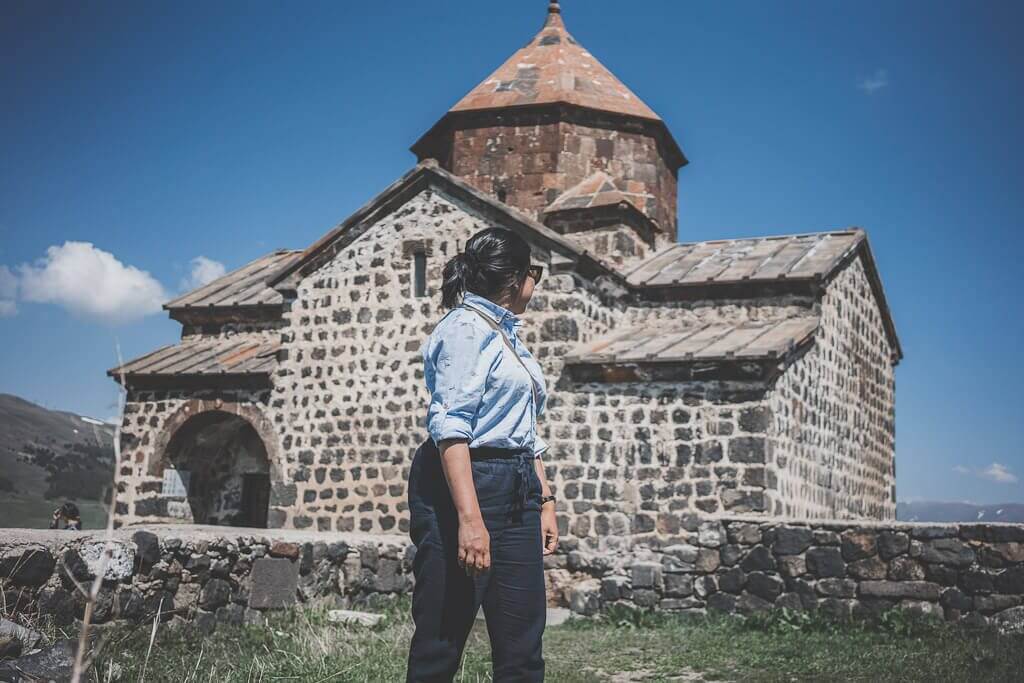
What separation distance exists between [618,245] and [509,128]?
8.26 ft

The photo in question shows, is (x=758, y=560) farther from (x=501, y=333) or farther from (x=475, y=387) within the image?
(x=475, y=387)

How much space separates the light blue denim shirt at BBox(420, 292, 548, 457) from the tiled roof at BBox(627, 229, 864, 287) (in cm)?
768

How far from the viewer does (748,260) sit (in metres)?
10.7

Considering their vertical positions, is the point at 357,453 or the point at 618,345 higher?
the point at 618,345

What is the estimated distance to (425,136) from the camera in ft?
42.9

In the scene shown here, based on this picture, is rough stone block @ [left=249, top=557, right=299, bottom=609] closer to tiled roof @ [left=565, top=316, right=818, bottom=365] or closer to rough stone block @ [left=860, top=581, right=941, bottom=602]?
tiled roof @ [left=565, top=316, right=818, bottom=365]

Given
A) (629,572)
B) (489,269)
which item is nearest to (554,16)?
(629,572)

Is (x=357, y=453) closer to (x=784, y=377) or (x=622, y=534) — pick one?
(x=622, y=534)

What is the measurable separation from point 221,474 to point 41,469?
5.09 meters

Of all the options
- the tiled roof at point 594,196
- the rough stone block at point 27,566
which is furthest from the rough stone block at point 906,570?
the tiled roof at point 594,196

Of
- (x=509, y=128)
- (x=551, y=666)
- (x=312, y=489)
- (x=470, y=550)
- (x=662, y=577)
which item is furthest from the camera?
(x=509, y=128)

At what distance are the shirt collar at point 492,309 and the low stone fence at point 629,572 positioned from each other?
2.92 m

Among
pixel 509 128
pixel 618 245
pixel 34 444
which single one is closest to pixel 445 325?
pixel 618 245

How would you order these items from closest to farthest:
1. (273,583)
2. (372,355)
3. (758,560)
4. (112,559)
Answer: (112,559) → (273,583) → (758,560) → (372,355)
